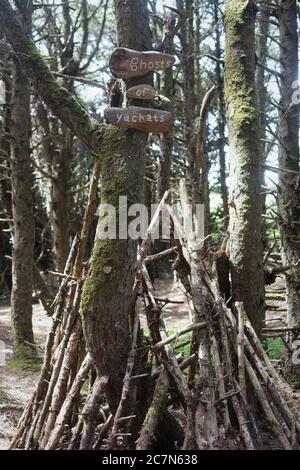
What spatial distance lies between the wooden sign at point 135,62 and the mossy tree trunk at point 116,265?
0.36 feet

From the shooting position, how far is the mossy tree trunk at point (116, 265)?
2594 mm

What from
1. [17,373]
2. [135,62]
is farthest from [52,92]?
[17,373]

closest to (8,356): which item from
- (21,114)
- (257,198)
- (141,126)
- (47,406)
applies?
(21,114)

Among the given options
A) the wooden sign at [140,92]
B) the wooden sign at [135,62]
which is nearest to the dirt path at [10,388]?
the wooden sign at [140,92]

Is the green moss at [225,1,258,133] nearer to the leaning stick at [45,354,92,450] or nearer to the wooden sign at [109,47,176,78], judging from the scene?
the wooden sign at [109,47,176,78]

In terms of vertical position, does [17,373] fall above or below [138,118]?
below

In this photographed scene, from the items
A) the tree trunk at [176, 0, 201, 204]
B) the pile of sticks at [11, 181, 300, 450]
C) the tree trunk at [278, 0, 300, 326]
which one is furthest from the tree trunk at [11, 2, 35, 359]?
the tree trunk at [278, 0, 300, 326]

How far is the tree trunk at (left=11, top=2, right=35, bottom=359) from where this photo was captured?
5.82 metres

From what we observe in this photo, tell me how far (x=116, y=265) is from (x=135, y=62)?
1068 millimetres

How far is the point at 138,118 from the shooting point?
2559 millimetres

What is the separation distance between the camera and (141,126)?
258 centimetres

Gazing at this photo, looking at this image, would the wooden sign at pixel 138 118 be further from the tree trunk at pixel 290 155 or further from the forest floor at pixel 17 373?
the tree trunk at pixel 290 155

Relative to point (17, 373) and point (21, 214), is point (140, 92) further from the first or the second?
point (17, 373)

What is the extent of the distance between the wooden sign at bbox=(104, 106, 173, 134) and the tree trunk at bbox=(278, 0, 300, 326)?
208 cm
